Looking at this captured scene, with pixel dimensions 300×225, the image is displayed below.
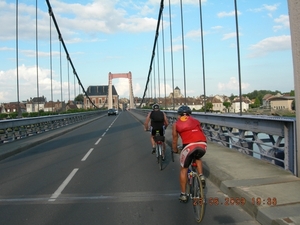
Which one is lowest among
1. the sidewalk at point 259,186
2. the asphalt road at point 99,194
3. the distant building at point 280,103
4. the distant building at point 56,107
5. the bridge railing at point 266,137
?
the asphalt road at point 99,194

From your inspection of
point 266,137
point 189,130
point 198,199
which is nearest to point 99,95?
point 266,137

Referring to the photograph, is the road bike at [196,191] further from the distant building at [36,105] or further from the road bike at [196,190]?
the distant building at [36,105]

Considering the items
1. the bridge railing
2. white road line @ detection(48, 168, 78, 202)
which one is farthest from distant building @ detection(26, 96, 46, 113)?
white road line @ detection(48, 168, 78, 202)

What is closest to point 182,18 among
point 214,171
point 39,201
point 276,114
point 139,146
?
point 139,146

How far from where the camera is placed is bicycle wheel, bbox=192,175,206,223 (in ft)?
16.5

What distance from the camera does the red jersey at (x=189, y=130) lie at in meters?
→ 5.59

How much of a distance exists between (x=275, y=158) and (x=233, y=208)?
248 cm

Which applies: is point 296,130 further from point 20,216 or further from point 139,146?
point 139,146

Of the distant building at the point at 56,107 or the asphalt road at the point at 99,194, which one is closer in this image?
→ the asphalt road at the point at 99,194

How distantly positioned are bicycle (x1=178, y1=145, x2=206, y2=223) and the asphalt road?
20 centimetres

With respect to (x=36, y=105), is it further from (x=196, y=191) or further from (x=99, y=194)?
(x=196, y=191)

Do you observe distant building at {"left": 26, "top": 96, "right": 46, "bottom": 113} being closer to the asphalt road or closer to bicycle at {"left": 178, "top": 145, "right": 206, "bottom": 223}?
the asphalt road

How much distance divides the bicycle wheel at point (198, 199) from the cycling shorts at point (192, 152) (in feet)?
0.91
